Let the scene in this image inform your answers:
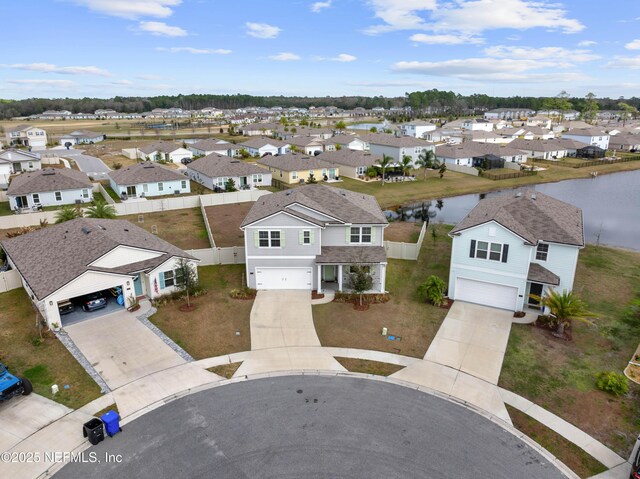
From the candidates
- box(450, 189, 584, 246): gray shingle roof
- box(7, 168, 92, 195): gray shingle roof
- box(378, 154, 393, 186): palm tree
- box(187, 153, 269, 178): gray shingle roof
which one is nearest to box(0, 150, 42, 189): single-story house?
box(7, 168, 92, 195): gray shingle roof

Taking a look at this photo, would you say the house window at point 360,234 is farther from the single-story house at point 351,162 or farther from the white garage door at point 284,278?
the single-story house at point 351,162

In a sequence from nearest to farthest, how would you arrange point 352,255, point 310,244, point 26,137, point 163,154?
point 310,244, point 352,255, point 163,154, point 26,137

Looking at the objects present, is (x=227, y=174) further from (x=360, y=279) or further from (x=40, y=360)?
(x=40, y=360)

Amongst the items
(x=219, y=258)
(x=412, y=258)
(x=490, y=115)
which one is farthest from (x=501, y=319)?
(x=490, y=115)

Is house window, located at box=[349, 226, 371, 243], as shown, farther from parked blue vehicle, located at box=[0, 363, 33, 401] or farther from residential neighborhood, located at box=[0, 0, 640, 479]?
parked blue vehicle, located at box=[0, 363, 33, 401]

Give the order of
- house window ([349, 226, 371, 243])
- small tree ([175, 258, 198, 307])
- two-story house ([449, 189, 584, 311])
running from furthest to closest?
house window ([349, 226, 371, 243]) → small tree ([175, 258, 198, 307]) → two-story house ([449, 189, 584, 311])

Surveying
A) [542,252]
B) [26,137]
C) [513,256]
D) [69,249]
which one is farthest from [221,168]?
[26,137]

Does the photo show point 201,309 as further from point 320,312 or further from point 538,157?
point 538,157
